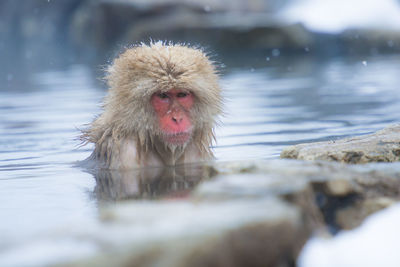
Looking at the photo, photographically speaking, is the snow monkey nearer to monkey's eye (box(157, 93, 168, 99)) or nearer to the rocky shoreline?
monkey's eye (box(157, 93, 168, 99))

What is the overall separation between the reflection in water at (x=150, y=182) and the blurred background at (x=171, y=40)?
2 cm

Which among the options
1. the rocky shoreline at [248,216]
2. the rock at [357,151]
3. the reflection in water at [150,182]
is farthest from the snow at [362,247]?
the rock at [357,151]

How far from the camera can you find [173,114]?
3.86 meters

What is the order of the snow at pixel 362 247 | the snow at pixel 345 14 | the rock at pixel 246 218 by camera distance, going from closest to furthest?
the rock at pixel 246 218 < the snow at pixel 362 247 < the snow at pixel 345 14

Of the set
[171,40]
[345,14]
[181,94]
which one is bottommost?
[181,94]

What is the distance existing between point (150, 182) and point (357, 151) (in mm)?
1037

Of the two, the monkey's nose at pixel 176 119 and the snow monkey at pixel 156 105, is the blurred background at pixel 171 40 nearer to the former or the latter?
the snow monkey at pixel 156 105

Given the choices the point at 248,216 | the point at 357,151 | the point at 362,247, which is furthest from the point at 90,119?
the point at 248,216

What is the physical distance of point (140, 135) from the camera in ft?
12.9

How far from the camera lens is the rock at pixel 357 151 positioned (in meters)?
3.26

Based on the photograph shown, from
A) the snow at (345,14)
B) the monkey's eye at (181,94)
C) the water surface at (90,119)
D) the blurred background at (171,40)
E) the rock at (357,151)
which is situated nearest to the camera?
the water surface at (90,119)

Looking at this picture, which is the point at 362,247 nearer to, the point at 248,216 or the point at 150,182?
the point at 248,216

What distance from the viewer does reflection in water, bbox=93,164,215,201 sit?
2963 millimetres

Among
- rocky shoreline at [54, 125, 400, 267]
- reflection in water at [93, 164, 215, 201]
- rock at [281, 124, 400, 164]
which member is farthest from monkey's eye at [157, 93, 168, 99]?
rocky shoreline at [54, 125, 400, 267]
